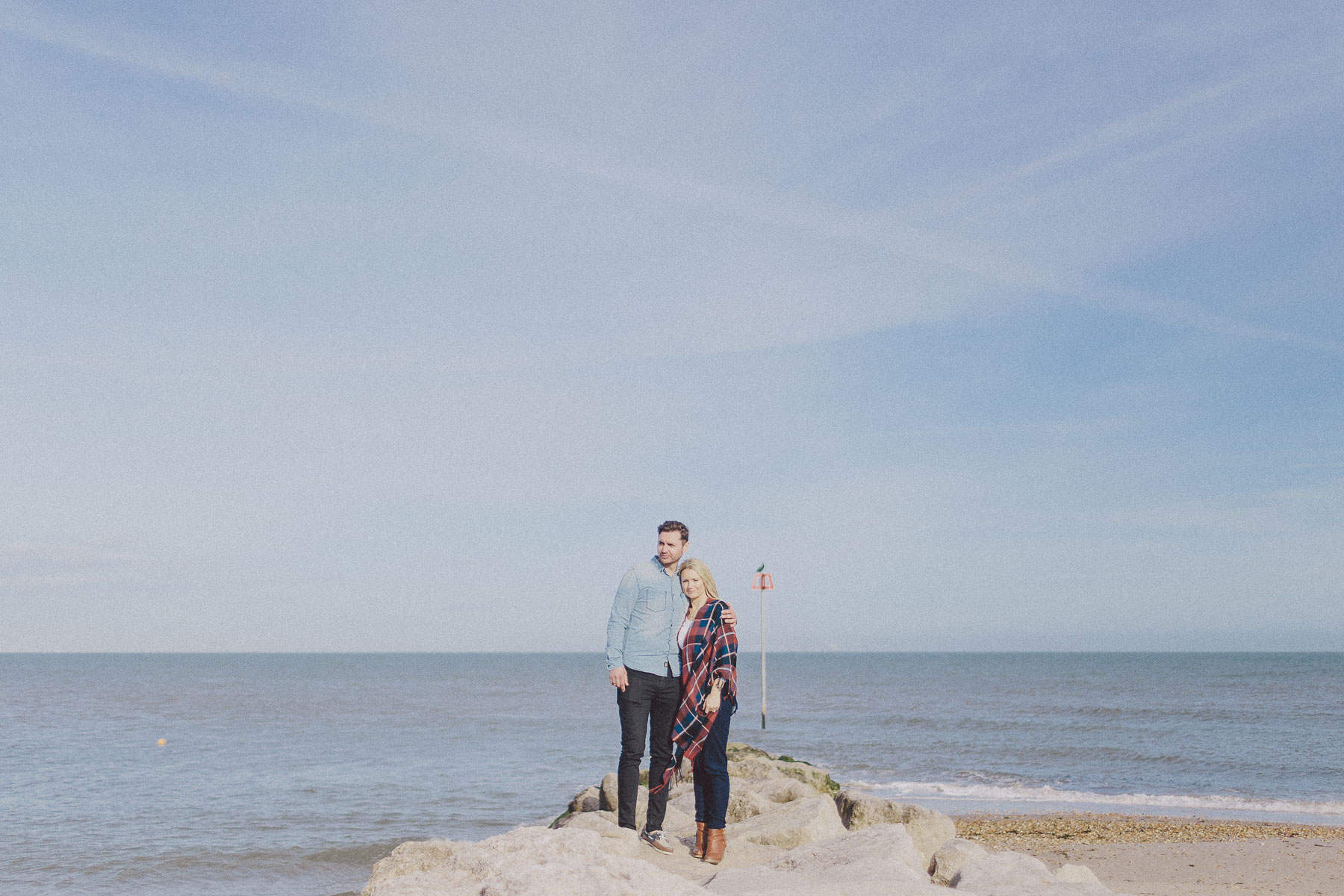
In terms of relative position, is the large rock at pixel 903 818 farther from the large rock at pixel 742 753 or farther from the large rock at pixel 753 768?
the large rock at pixel 742 753

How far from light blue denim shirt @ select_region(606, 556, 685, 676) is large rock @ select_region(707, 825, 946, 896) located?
1.47 metres

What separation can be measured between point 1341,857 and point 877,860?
6869mm

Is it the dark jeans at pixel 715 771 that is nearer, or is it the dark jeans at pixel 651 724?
the dark jeans at pixel 715 771

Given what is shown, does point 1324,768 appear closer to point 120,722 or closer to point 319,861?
point 319,861

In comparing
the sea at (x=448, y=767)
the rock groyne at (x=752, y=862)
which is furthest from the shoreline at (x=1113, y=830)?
the rock groyne at (x=752, y=862)

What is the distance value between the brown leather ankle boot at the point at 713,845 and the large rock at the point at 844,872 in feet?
1.60

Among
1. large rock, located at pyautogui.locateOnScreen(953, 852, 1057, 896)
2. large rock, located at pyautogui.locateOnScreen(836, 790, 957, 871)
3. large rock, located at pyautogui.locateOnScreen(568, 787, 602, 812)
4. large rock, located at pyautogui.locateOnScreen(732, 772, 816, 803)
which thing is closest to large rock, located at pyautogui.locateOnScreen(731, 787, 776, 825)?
large rock, located at pyautogui.locateOnScreen(732, 772, 816, 803)

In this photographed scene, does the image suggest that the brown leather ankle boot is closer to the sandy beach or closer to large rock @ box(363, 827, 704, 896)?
large rock @ box(363, 827, 704, 896)

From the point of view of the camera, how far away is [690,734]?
6.34m

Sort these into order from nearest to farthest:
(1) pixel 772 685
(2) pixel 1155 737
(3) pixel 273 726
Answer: (2) pixel 1155 737 < (3) pixel 273 726 < (1) pixel 772 685

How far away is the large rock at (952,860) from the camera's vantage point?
593 centimetres

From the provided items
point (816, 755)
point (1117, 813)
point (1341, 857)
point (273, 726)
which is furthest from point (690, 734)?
point (273, 726)

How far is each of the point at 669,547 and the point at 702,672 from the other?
0.83 meters

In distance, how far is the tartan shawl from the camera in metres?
6.25
